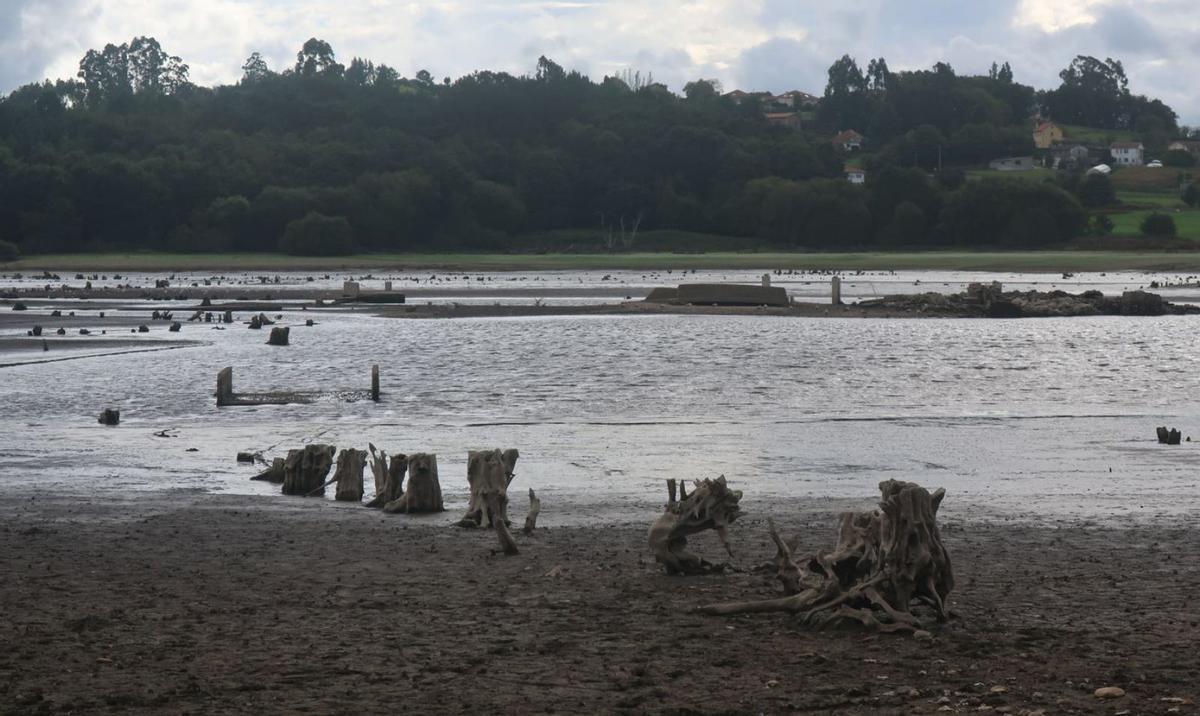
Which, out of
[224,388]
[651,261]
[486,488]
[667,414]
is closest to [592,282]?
[651,261]

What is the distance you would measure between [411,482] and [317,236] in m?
113

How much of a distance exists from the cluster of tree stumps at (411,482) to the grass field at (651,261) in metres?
89.0

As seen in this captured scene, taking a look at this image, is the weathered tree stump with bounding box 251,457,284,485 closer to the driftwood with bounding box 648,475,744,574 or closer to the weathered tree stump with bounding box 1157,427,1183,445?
the driftwood with bounding box 648,475,744,574

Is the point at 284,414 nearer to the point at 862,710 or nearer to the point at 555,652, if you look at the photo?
the point at 555,652

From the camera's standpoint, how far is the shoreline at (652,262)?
105 metres

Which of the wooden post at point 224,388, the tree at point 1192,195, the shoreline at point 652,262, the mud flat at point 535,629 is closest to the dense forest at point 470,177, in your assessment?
the shoreline at point 652,262

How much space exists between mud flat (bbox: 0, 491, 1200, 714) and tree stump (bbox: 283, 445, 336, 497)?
2.44m

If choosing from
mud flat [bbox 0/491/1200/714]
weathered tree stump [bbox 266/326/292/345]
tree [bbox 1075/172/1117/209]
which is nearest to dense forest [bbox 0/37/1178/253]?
tree [bbox 1075/172/1117/209]

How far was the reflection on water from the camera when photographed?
1620cm

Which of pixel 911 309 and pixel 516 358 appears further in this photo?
pixel 911 309

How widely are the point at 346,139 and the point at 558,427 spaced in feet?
474

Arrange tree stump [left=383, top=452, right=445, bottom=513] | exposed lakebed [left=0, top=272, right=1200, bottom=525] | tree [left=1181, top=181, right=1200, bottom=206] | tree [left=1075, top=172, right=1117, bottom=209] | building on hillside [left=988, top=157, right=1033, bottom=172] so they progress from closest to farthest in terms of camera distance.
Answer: tree stump [left=383, top=452, right=445, bottom=513] < exposed lakebed [left=0, top=272, right=1200, bottom=525] < tree [left=1075, top=172, right=1117, bottom=209] < tree [left=1181, top=181, right=1200, bottom=206] < building on hillside [left=988, top=157, right=1033, bottom=172]

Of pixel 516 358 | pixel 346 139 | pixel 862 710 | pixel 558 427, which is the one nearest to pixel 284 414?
pixel 558 427

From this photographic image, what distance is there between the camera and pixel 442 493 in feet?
49.8
